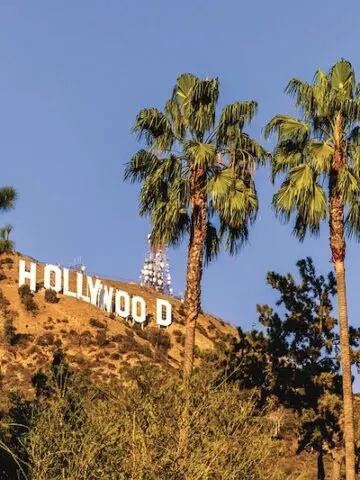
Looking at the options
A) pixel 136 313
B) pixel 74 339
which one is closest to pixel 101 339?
pixel 74 339

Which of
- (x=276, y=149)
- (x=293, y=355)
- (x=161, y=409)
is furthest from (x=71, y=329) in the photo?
(x=161, y=409)

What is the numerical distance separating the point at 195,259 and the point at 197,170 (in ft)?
7.19

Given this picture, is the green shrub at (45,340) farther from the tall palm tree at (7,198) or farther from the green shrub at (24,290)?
the tall palm tree at (7,198)

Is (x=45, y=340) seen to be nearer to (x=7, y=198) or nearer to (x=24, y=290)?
(x=24, y=290)

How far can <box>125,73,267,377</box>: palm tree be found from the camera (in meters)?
19.9

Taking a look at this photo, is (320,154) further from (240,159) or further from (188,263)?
(188,263)

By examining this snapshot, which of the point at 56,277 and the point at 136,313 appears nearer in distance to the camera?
the point at 56,277

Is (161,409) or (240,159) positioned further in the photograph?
(240,159)

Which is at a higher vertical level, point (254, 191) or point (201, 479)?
point (254, 191)

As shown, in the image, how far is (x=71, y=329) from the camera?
3322 inches

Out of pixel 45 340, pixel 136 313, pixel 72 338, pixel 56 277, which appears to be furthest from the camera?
pixel 136 313

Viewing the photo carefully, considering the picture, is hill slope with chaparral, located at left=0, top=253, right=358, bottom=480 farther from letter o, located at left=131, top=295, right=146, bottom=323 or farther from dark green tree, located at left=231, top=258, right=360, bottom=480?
dark green tree, located at left=231, top=258, right=360, bottom=480

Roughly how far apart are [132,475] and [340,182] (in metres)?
9.51

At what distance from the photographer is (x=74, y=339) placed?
81.7 metres
